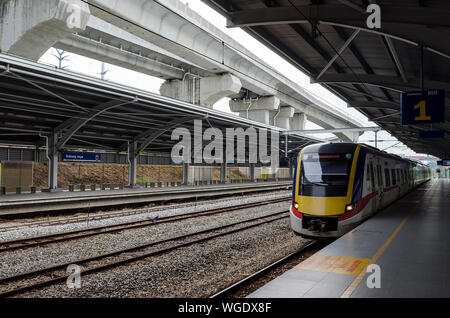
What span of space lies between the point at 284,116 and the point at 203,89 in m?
15.2

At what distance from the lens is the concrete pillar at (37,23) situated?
15.2m

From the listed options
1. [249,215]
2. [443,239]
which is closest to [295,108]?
[249,215]

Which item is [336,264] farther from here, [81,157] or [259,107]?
[259,107]

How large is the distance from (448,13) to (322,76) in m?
6.13

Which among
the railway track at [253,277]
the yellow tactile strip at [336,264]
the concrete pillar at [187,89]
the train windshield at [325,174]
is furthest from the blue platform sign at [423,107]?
the concrete pillar at [187,89]

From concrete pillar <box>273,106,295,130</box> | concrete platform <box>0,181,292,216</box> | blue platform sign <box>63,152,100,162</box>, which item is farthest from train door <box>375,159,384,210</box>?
concrete pillar <box>273,106,295,130</box>

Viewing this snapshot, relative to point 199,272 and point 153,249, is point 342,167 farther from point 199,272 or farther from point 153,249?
point 153,249

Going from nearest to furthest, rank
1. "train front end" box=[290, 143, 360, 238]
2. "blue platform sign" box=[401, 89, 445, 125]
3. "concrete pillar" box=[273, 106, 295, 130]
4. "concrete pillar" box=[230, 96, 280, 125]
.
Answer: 1. "train front end" box=[290, 143, 360, 238]
2. "blue platform sign" box=[401, 89, 445, 125]
3. "concrete pillar" box=[230, 96, 280, 125]
4. "concrete pillar" box=[273, 106, 295, 130]

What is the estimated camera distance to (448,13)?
650cm

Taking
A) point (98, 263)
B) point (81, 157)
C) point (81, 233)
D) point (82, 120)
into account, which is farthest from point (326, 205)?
point (81, 157)

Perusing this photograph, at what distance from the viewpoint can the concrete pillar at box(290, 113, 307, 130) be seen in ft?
153

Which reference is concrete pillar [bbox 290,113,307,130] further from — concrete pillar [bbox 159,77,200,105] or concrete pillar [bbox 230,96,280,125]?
concrete pillar [bbox 159,77,200,105]

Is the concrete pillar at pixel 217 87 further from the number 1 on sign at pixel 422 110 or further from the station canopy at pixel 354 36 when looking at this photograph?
the number 1 on sign at pixel 422 110

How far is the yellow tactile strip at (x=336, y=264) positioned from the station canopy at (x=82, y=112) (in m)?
10.1
